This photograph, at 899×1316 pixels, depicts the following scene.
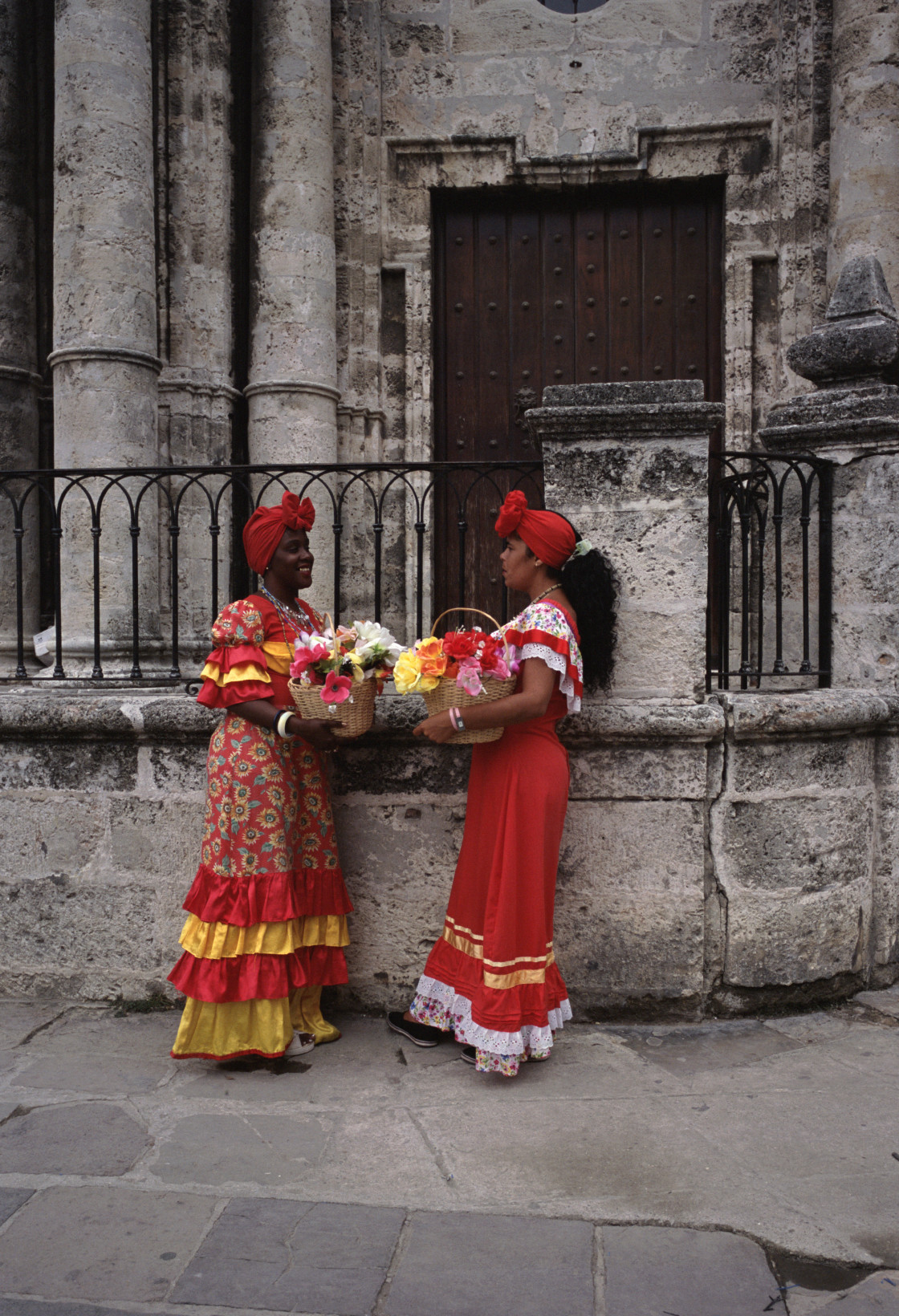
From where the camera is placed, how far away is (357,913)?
3852 millimetres

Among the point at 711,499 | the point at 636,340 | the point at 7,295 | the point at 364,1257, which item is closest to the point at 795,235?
the point at 636,340

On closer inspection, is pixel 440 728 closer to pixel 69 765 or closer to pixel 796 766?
pixel 796 766

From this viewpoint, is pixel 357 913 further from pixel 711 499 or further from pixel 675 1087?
pixel 711 499

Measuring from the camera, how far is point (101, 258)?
18.1 ft

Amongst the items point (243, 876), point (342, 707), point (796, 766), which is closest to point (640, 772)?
point (796, 766)

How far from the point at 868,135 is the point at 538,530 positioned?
4.50 m

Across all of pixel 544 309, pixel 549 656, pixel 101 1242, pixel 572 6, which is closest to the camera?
pixel 101 1242

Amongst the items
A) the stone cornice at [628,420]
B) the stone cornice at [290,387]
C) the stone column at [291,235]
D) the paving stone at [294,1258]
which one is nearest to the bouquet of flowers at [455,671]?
the stone cornice at [628,420]

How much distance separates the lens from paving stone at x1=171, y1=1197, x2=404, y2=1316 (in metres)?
2.10

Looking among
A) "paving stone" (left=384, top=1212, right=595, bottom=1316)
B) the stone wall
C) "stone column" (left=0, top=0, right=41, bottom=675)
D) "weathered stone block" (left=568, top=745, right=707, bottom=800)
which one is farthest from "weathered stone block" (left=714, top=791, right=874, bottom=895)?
"stone column" (left=0, top=0, right=41, bottom=675)

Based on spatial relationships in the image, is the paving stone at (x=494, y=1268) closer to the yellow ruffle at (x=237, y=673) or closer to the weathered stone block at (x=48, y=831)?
the yellow ruffle at (x=237, y=673)

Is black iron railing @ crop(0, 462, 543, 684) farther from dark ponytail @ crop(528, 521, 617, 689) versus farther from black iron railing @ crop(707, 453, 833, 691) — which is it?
dark ponytail @ crop(528, 521, 617, 689)

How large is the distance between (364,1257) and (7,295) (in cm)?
629

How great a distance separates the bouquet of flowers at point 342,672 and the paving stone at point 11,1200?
4.93 ft
